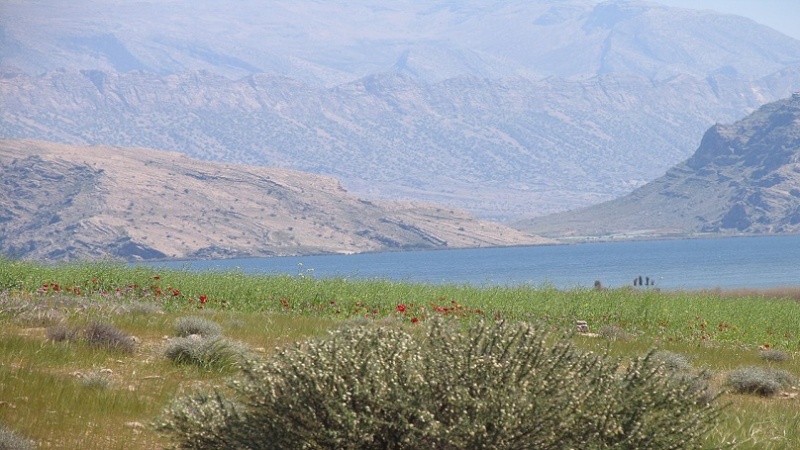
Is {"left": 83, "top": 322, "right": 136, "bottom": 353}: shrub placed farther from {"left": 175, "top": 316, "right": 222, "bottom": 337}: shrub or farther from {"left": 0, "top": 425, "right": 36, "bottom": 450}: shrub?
{"left": 0, "top": 425, "right": 36, "bottom": 450}: shrub

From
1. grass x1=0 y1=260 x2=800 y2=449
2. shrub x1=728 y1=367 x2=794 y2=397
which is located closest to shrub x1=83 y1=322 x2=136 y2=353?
grass x1=0 y1=260 x2=800 y2=449

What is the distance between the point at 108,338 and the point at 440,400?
9.08 metres

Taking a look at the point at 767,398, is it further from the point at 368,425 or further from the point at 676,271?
the point at 676,271

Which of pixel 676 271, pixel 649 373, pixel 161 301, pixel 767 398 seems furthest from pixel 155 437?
pixel 676 271

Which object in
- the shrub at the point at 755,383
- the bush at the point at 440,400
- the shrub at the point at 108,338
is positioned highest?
the bush at the point at 440,400

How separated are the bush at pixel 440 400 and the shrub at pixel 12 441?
1.65m

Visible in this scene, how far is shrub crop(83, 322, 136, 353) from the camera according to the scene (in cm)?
1630

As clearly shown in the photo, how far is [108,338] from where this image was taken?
1648 centimetres

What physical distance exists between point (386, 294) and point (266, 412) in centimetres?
2019

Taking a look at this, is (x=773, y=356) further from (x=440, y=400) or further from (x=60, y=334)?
(x=440, y=400)

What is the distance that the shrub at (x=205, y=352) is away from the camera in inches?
605

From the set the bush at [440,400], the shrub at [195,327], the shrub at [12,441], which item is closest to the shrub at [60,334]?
the shrub at [195,327]

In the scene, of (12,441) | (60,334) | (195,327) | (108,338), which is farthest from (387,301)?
(12,441)

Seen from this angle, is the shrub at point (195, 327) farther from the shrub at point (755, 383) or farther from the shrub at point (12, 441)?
the shrub at point (755, 383)
